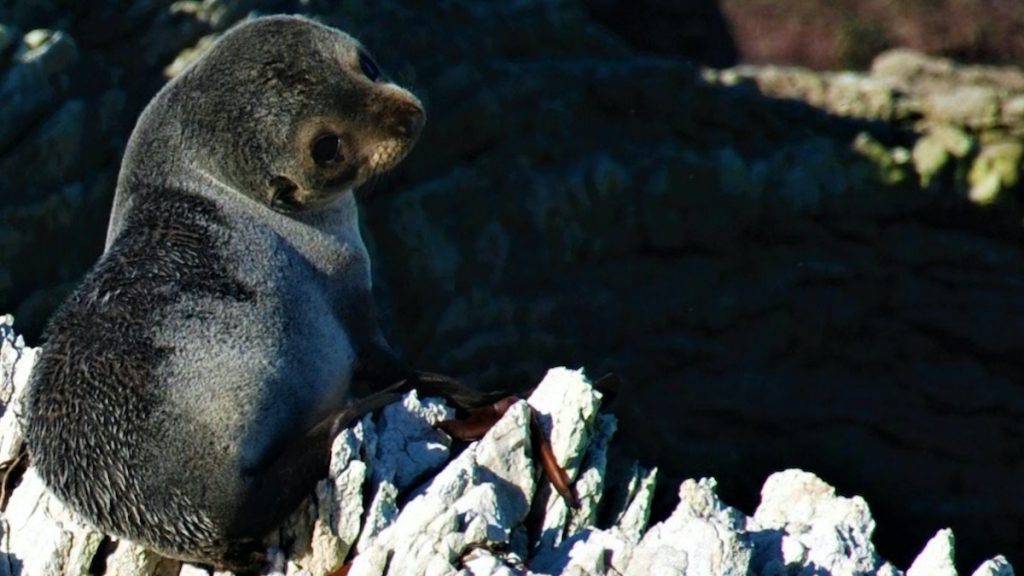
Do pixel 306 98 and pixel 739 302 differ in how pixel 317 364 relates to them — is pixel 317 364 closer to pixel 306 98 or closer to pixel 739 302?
pixel 306 98

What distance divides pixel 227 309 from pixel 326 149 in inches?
32.7

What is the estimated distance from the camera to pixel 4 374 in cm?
750

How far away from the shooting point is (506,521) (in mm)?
6523

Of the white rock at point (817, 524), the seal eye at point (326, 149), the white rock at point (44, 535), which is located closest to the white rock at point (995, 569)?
the white rock at point (817, 524)

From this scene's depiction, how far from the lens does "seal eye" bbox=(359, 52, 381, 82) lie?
7.30m

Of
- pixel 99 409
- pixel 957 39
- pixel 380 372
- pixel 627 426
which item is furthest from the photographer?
pixel 957 39

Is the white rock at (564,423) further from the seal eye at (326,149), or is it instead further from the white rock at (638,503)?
the seal eye at (326,149)

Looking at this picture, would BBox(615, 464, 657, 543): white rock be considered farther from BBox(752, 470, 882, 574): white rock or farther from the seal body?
the seal body

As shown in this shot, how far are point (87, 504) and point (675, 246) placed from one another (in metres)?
5.99

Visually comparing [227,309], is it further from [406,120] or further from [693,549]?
[693,549]

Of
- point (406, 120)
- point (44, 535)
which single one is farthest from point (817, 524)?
point (44, 535)

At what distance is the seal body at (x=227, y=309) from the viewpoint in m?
6.35

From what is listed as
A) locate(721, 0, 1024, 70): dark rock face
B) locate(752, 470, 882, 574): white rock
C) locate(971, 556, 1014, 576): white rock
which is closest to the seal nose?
locate(752, 470, 882, 574): white rock

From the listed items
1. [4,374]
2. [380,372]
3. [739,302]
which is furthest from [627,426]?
[4,374]
